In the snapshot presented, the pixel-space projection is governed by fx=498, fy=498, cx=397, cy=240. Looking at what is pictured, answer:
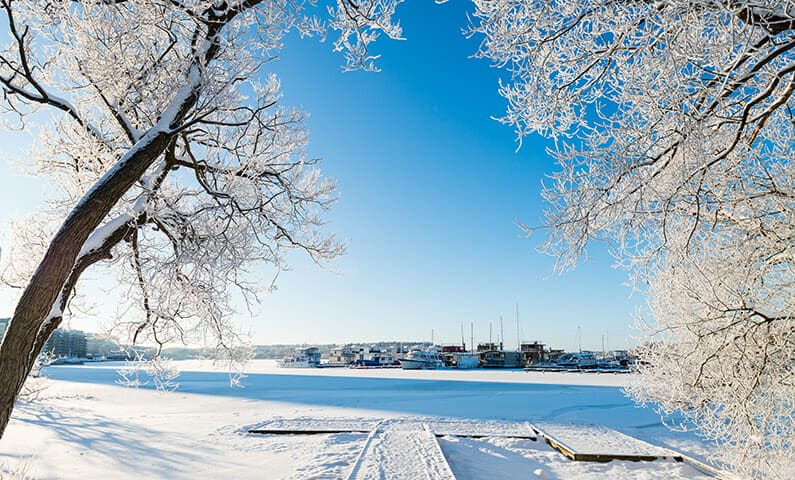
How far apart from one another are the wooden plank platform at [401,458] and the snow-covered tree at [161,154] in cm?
245

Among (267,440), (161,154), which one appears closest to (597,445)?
(267,440)

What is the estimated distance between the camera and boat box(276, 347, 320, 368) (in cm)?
6675

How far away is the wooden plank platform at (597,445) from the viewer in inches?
333

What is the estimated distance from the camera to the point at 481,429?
11008mm

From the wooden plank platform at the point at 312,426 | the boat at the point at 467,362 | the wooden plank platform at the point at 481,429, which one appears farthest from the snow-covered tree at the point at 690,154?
the boat at the point at 467,362

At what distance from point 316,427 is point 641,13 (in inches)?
394

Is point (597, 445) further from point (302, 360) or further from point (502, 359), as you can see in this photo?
point (302, 360)

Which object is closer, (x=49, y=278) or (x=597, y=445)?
(x=49, y=278)

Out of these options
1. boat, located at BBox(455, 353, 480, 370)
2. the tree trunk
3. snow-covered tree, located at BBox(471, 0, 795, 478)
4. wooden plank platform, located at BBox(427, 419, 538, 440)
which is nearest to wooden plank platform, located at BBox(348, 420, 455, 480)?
wooden plank platform, located at BBox(427, 419, 538, 440)

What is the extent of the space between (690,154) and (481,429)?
898 cm

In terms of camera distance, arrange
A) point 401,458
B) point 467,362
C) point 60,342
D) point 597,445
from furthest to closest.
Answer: point 467,362, point 60,342, point 597,445, point 401,458

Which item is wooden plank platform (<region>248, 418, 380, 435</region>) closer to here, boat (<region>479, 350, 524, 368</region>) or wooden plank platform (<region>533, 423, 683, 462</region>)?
wooden plank platform (<region>533, 423, 683, 462</region>)

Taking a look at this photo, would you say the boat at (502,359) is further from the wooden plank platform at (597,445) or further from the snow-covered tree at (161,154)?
the snow-covered tree at (161,154)

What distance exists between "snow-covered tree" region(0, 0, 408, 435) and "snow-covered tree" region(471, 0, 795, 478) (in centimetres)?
158
